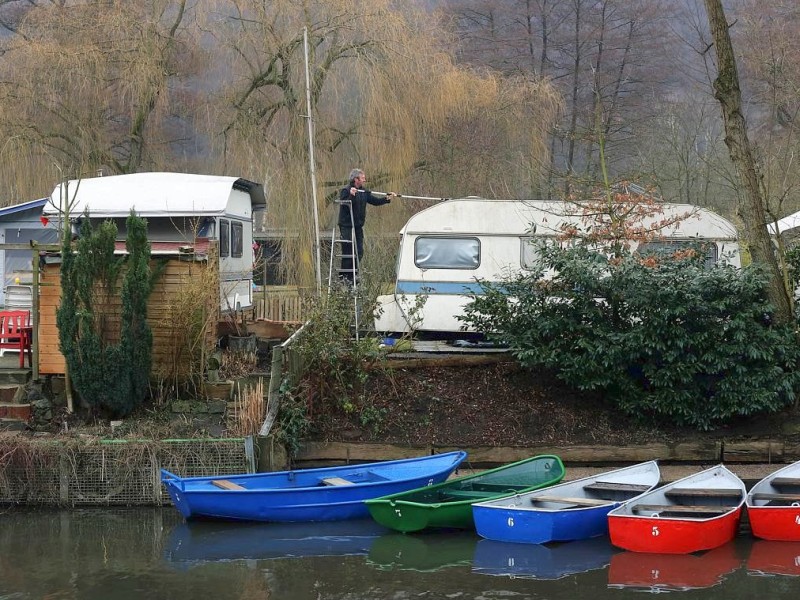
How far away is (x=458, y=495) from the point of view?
1177 centimetres

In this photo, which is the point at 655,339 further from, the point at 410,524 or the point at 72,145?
the point at 72,145

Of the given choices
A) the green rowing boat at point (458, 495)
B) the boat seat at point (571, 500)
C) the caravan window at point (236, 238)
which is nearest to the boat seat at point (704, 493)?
the boat seat at point (571, 500)

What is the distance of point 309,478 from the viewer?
1236 centimetres

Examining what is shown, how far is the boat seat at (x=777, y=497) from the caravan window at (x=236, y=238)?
10.6 metres

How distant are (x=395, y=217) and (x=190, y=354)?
415 inches

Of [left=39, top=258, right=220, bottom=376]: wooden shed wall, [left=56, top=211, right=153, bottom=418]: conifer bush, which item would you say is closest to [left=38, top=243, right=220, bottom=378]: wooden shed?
[left=39, top=258, right=220, bottom=376]: wooden shed wall

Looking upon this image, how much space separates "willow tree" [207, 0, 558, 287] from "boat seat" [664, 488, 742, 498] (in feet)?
42.6

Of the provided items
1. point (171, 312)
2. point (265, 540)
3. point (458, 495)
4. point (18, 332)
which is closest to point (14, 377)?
point (18, 332)

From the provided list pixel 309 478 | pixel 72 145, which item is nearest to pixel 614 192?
pixel 309 478

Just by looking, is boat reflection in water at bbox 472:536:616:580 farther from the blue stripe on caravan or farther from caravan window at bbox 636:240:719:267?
the blue stripe on caravan

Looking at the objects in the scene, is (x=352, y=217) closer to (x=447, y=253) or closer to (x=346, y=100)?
(x=447, y=253)

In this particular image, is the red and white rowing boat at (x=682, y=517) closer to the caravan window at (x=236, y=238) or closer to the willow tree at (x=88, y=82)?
the caravan window at (x=236, y=238)

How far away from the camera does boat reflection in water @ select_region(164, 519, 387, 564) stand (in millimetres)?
10844

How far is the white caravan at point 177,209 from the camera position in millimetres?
17109
